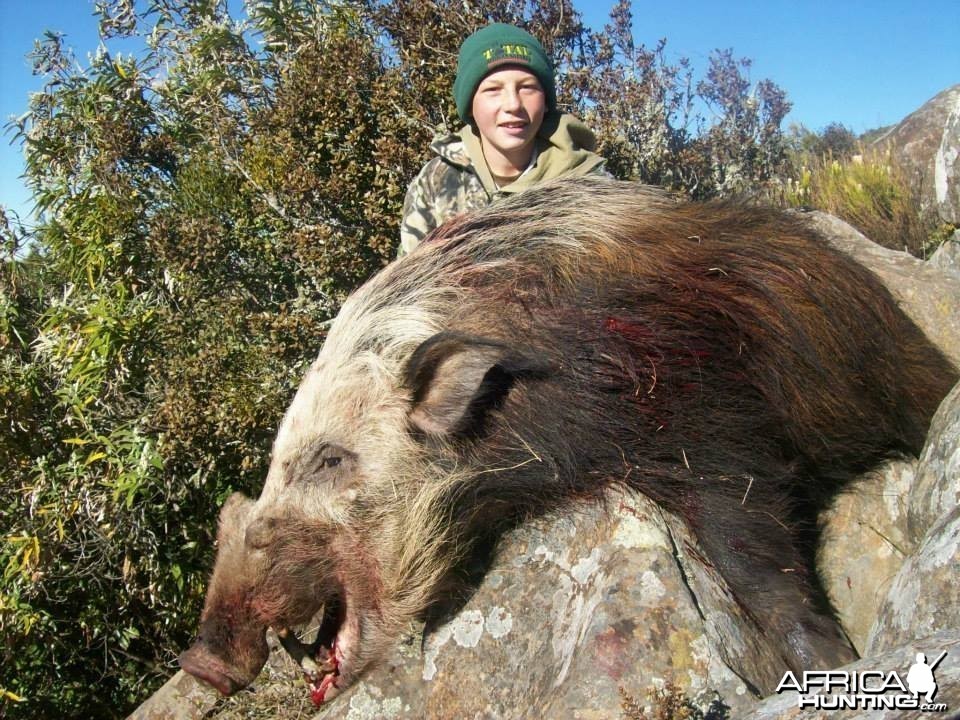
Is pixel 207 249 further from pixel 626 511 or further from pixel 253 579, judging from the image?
pixel 626 511

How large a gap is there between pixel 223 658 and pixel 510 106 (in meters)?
2.85

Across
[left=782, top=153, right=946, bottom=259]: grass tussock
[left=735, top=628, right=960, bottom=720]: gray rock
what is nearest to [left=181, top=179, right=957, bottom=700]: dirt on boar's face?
[left=735, top=628, right=960, bottom=720]: gray rock

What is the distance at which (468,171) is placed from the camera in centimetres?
449

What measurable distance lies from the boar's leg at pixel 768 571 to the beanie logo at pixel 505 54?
238 cm

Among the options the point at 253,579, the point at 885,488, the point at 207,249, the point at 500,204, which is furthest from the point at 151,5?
the point at 885,488

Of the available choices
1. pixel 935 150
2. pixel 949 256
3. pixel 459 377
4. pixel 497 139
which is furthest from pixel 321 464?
pixel 935 150

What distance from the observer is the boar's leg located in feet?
9.17

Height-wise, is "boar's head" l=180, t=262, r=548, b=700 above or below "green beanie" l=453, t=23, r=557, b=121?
below

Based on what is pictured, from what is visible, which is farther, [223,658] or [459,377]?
[459,377]

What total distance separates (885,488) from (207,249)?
3719 mm

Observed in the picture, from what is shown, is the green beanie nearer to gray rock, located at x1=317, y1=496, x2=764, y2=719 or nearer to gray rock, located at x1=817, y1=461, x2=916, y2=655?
gray rock, located at x1=317, y1=496, x2=764, y2=719

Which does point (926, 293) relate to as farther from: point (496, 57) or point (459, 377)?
point (459, 377)

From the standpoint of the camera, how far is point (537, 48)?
13.8 ft

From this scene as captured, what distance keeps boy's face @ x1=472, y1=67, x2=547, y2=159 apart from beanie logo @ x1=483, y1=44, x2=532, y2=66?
0.19 ft
